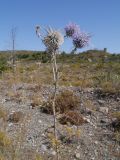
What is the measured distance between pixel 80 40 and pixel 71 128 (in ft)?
14.2

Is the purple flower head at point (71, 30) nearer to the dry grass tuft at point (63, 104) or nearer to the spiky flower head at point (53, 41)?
the spiky flower head at point (53, 41)

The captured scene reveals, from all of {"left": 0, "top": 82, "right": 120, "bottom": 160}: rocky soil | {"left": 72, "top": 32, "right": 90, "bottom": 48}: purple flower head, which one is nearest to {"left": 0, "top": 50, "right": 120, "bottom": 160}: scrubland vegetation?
{"left": 0, "top": 82, "right": 120, "bottom": 160}: rocky soil

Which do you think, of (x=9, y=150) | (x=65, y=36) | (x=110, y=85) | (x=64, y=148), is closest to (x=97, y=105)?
(x=110, y=85)

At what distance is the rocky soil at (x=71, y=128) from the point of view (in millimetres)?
7320

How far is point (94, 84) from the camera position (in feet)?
46.9

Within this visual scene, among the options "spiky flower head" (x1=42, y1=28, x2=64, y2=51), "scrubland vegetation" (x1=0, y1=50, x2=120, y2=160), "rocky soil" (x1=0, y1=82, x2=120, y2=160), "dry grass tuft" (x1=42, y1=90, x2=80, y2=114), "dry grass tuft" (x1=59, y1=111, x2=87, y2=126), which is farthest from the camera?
"dry grass tuft" (x1=42, y1=90, x2=80, y2=114)

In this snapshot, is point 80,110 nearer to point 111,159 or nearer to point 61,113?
point 61,113

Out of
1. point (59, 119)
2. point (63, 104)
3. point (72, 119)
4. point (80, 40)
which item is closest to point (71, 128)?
point (72, 119)

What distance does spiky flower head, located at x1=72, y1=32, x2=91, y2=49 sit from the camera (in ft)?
14.6

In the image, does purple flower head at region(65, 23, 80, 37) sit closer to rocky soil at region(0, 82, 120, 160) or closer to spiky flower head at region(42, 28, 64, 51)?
spiky flower head at region(42, 28, 64, 51)

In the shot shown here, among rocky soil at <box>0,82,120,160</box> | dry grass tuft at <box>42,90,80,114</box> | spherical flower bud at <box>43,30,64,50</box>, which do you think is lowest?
rocky soil at <box>0,82,120,160</box>

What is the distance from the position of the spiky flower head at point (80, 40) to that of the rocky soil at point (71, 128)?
98.7 inches

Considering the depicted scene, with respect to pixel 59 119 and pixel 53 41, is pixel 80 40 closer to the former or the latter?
pixel 53 41

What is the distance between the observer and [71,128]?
335 inches
